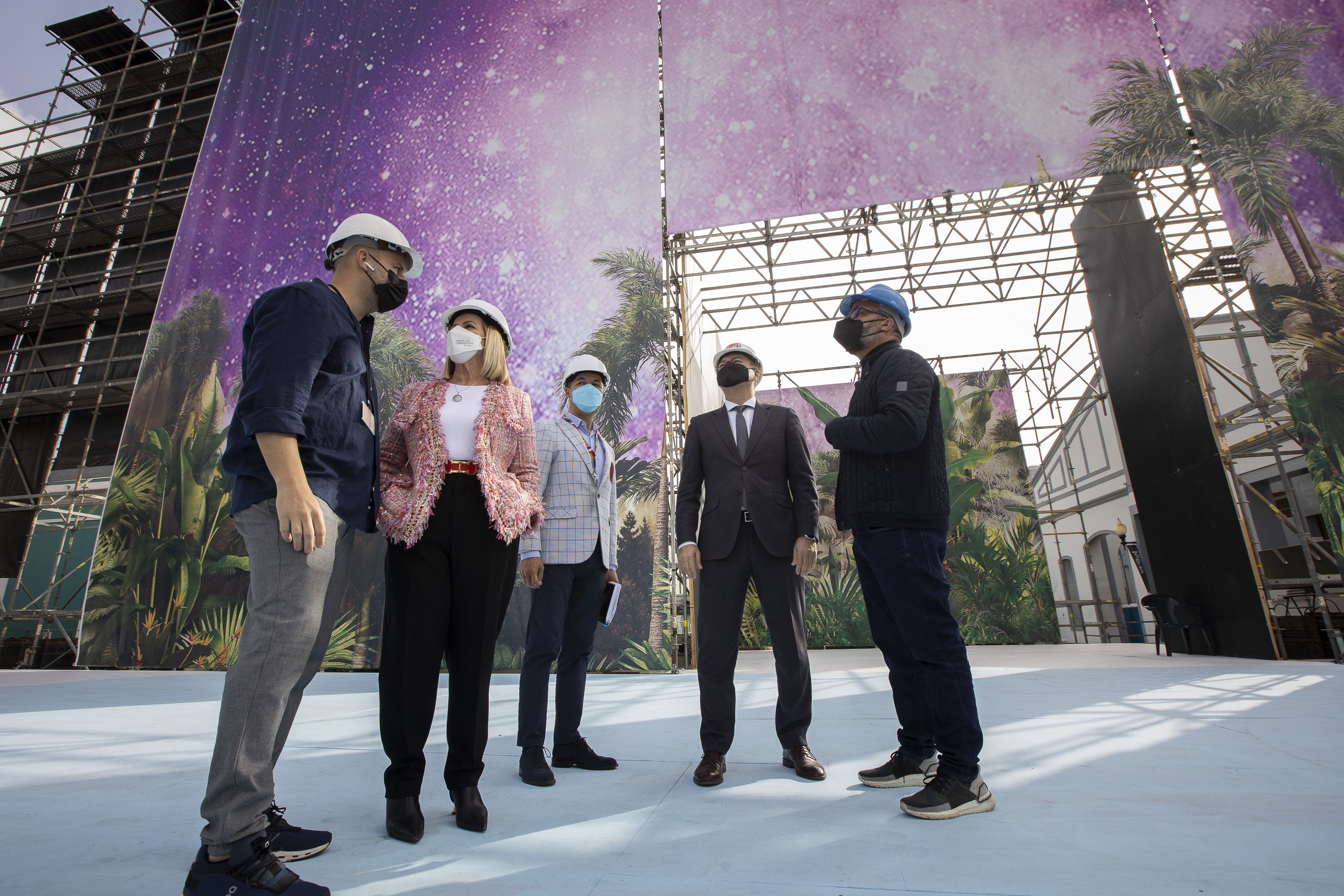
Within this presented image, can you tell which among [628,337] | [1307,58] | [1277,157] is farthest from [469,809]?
[1307,58]

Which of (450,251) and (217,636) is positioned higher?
(450,251)

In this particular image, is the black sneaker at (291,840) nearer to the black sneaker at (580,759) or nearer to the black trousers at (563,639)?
the black trousers at (563,639)

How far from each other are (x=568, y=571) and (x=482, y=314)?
893mm

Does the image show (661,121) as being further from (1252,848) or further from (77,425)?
(77,425)

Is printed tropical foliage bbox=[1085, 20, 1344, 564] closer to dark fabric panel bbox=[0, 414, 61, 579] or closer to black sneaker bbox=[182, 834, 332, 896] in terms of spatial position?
black sneaker bbox=[182, 834, 332, 896]

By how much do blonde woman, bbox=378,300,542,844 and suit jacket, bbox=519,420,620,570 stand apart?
0.47m

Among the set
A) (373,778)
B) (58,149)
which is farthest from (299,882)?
(58,149)

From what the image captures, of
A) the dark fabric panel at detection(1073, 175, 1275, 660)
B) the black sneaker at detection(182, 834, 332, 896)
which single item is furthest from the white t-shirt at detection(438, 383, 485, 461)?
the dark fabric panel at detection(1073, 175, 1275, 660)

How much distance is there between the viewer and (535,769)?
186 cm

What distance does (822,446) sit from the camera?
10031 mm

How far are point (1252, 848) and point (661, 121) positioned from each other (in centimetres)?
658

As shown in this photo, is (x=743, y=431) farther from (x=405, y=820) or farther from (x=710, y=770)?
(x=405, y=820)

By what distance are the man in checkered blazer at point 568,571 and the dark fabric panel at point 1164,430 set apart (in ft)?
19.1

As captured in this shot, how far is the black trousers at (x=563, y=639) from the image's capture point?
6.77ft
